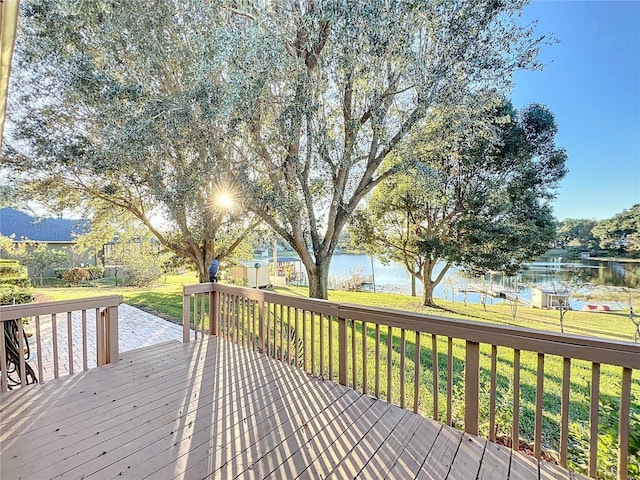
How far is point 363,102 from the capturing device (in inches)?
169

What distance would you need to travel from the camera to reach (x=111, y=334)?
3.29 m

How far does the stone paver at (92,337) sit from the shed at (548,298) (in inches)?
311

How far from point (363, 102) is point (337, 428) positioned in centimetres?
400

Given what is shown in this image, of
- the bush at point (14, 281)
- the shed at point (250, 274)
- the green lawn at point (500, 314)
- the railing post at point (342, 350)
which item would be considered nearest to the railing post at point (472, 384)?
the railing post at point (342, 350)

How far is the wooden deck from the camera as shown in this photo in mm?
1762

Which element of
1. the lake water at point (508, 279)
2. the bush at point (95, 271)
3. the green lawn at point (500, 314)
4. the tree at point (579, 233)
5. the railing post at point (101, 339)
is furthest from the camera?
the bush at point (95, 271)

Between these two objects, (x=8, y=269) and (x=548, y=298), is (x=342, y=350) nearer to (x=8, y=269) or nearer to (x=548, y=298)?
(x=548, y=298)

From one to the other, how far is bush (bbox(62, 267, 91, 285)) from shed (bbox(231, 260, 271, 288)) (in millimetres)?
5352

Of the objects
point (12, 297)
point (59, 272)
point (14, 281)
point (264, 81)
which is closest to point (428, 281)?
point (264, 81)

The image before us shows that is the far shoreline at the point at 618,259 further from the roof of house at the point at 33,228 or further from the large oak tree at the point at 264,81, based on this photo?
the roof of house at the point at 33,228

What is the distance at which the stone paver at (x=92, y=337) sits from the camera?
4.28m

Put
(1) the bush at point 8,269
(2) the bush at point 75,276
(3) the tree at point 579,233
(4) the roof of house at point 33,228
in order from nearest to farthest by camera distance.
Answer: (3) the tree at point 579,233 < (1) the bush at point 8,269 < (4) the roof of house at point 33,228 < (2) the bush at point 75,276

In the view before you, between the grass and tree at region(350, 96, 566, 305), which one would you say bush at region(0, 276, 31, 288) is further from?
tree at region(350, 96, 566, 305)

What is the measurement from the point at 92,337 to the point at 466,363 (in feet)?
21.0
